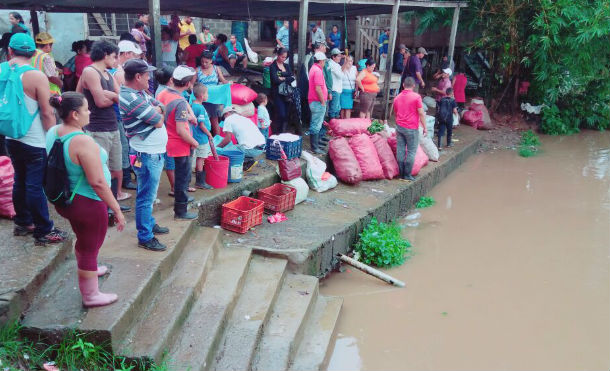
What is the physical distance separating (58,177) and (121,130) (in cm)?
243

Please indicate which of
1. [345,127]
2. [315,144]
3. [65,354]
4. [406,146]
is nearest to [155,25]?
[315,144]

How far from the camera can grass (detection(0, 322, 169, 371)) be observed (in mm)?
3145

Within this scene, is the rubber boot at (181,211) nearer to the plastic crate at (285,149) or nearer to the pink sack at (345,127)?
the plastic crate at (285,149)

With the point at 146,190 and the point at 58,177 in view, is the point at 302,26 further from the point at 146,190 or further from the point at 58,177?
the point at 58,177

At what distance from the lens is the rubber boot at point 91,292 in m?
3.32

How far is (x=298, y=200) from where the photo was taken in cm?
659

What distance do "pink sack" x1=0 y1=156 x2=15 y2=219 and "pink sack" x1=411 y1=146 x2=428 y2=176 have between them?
221 inches

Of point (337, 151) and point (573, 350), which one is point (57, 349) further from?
point (337, 151)

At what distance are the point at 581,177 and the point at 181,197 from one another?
8184 mm

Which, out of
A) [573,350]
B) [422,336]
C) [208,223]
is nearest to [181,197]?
[208,223]

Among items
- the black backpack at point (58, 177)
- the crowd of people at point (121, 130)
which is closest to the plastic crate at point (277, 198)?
the crowd of people at point (121, 130)

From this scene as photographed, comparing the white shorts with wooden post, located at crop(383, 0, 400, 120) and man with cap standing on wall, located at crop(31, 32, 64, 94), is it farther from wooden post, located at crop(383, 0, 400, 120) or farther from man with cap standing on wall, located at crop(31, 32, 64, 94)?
wooden post, located at crop(383, 0, 400, 120)

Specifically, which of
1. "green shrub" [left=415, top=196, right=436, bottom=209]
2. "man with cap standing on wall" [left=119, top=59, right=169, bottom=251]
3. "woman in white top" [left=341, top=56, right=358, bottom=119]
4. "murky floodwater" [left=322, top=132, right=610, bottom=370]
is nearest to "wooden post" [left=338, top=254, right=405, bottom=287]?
"murky floodwater" [left=322, top=132, right=610, bottom=370]

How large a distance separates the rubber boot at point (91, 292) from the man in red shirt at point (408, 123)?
538 centimetres
